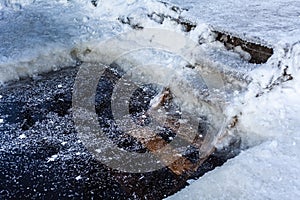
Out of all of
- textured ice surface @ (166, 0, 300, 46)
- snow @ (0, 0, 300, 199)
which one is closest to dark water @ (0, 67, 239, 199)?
snow @ (0, 0, 300, 199)

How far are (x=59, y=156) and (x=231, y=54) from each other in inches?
59.7

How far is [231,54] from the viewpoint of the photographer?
3.68 meters

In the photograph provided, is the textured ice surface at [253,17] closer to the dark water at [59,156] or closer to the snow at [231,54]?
the snow at [231,54]

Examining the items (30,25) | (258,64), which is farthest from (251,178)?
(30,25)

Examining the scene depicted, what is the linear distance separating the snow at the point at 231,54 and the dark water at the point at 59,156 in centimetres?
13

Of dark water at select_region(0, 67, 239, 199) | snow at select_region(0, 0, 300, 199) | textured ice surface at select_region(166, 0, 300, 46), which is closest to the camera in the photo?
snow at select_region(0, 0, 300, 199)

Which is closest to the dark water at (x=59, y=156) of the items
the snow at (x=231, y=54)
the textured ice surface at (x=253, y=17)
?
the snow at (x=231, y=54)

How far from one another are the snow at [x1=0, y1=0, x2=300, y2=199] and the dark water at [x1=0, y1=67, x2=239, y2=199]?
13 centimetres

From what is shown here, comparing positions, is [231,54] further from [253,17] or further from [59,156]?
[59,156]

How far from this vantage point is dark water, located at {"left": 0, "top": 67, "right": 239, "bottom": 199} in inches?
113

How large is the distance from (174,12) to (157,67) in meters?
0.61

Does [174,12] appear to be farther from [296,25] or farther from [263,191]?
[263,191]

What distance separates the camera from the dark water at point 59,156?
2.87 metres

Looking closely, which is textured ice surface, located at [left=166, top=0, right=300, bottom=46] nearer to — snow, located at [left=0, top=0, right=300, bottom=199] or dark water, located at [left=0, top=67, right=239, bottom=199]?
snow, located at [left=0, top=0, right=300, bottom=199]
